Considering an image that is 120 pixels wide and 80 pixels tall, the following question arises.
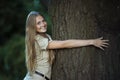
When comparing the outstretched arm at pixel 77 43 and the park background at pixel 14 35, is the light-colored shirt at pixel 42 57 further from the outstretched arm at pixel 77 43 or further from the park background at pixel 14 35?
the park background at pixel 14 35

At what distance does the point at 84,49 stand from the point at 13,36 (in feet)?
37.2

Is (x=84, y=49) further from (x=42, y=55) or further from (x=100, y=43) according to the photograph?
(x=42, y=55)

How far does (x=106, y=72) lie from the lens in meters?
5.93

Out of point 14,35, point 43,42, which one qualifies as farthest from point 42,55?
point 14,35

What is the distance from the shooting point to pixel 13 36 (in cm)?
1712

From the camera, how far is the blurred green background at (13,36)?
49.2ft

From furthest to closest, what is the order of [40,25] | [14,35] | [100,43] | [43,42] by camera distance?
[14,35]
[40,25]
[43,42]
[100,43]

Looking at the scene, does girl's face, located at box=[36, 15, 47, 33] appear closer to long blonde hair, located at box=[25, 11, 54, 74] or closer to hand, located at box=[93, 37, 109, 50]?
long blonde hair, located at box=[25, 11, 54, 74]

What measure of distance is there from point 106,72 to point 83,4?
2.51 feet

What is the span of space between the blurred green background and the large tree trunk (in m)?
8.45

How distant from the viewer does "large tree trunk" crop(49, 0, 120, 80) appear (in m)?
5.89

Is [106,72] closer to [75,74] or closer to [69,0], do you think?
[75,74]

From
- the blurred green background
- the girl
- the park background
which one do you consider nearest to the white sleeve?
the girl

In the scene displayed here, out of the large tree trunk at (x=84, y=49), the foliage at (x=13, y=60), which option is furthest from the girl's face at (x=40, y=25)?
the foliage at (x=13, y=60)
